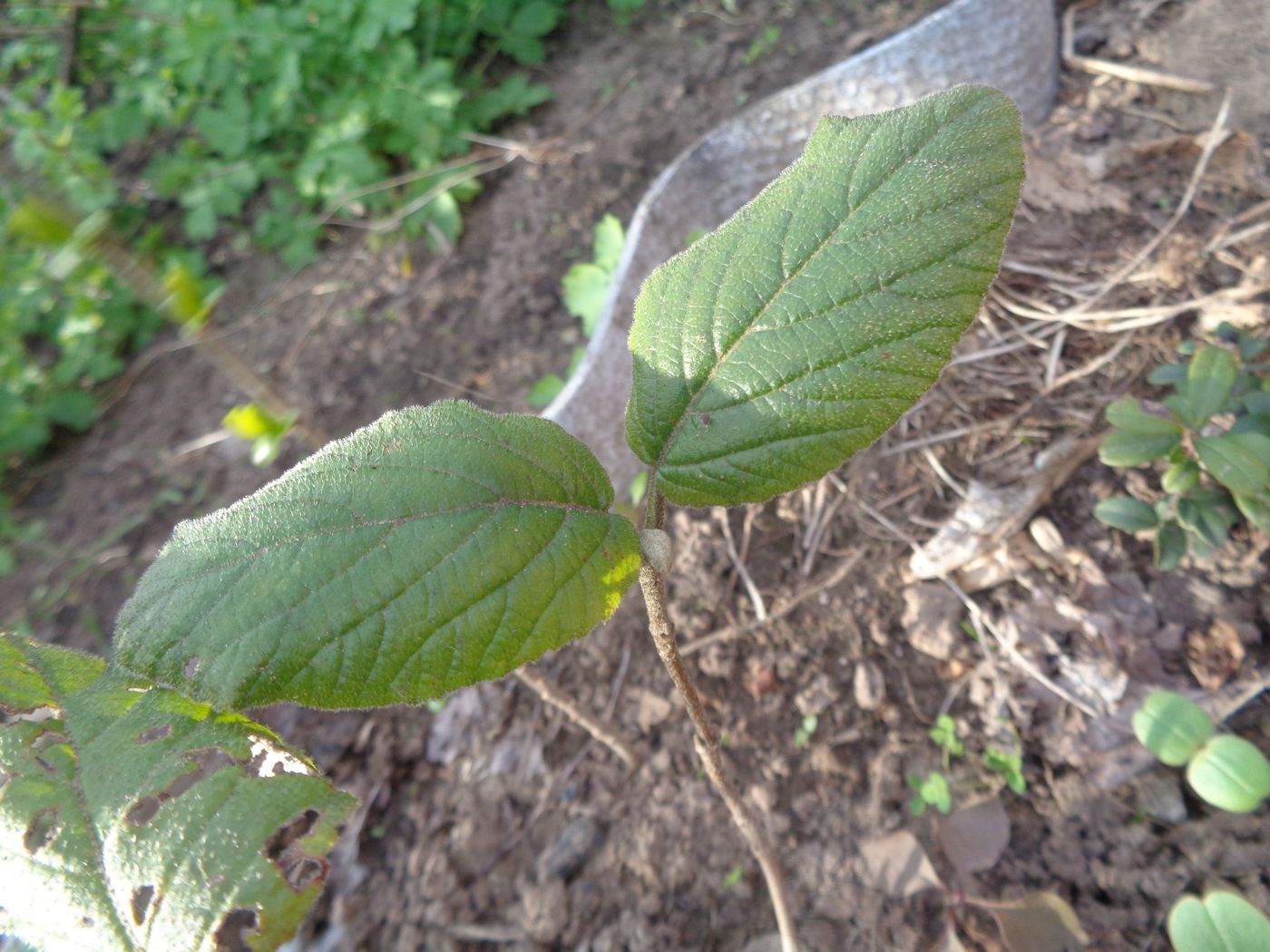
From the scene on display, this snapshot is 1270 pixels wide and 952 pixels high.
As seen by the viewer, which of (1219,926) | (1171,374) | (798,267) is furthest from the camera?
(1171,374)

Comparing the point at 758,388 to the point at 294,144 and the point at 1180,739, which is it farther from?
the point at 294,144

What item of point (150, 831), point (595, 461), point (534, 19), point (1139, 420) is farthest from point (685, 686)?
point (534, 19)

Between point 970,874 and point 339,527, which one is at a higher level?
point 339,527

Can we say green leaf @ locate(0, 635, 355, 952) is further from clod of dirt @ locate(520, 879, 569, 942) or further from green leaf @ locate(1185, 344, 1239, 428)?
green leaf @ locate(1185, 344, 1239, 428)

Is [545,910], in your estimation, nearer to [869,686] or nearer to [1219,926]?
[869,686]

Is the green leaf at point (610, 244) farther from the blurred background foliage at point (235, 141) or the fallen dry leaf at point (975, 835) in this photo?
the fallen dry leaf at point (975, 835)

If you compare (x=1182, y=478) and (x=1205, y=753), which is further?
(x=1182, y=478)

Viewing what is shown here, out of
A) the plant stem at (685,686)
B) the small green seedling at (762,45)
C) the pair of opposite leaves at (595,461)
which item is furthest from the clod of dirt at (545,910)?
the small green seedling at (762,45)
